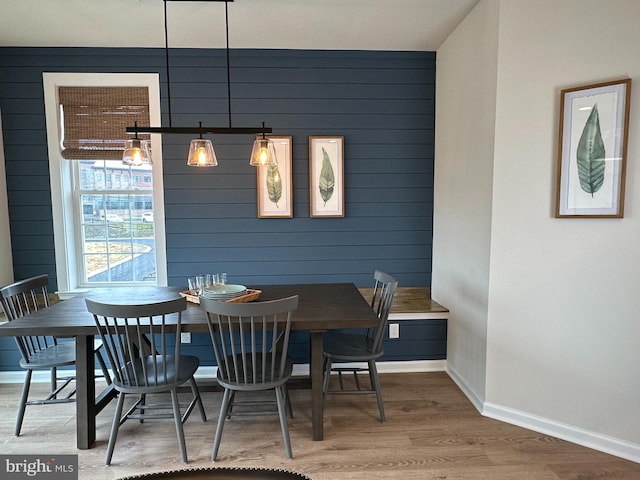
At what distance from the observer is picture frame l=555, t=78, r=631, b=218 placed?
205cm

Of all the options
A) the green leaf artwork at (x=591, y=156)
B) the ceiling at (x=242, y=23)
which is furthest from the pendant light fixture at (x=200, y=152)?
the green leaf artwork at (x=591, y=156)

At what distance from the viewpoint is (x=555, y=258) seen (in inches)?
90.2

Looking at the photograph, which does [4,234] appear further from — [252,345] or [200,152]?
[252,345]

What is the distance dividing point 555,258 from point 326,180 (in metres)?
1.79

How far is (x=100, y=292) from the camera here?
9.02 feet

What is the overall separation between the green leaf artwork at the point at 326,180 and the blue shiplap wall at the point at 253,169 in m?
0.13

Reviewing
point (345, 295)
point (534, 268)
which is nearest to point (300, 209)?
point (345, 295)

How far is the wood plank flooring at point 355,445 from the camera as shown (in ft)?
6.74

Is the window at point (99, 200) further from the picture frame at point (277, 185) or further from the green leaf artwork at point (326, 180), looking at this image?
the green leaf artwork at point (326, 180)

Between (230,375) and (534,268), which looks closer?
(230,375)

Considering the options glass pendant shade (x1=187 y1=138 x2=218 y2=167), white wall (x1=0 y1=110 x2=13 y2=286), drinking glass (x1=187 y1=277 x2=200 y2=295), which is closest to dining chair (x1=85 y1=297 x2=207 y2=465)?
drinking glass (x1=187 y1=277 x2=200 y2=295)

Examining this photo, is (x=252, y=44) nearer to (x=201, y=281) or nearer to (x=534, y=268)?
(x=201, y=281)

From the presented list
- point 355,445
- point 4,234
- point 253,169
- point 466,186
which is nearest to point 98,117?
point 4,234

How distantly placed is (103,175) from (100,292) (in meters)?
1.15
